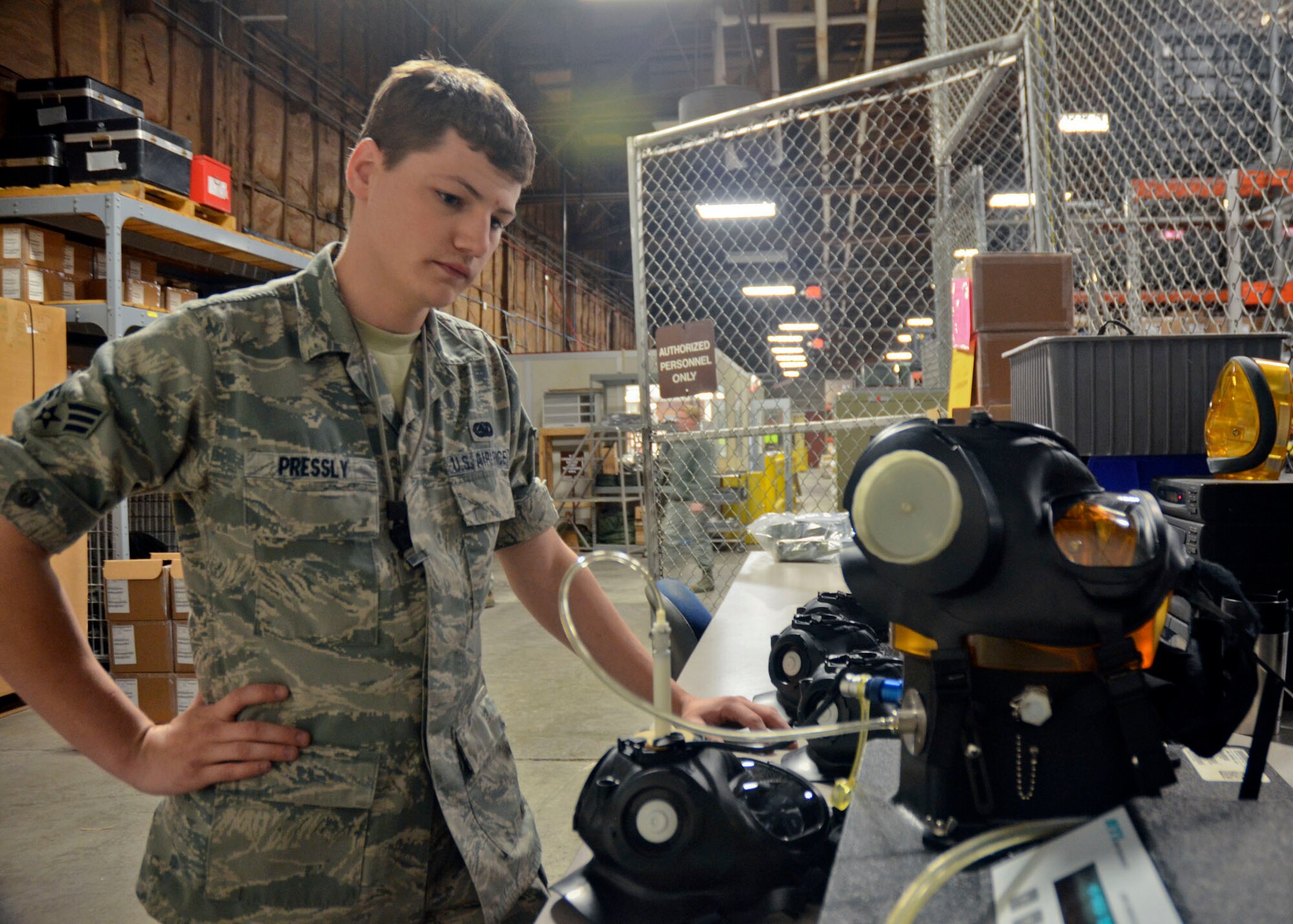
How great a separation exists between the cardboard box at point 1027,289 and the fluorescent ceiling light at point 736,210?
7.30m

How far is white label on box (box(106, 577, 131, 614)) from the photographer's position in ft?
12.6

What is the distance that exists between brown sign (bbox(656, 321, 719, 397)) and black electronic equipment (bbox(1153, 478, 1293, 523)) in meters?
2.39

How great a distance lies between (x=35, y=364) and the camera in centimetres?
391

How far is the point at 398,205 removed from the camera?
1112mm

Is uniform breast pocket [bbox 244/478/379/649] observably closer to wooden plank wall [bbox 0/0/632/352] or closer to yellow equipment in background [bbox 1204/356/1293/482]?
yellow equipment in background [bbox 1204/356/1293/482]

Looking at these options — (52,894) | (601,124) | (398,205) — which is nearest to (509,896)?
(398,205)

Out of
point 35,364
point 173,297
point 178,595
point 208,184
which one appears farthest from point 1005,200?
point 35,364

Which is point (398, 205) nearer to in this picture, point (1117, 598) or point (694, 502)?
point (1117, 598)

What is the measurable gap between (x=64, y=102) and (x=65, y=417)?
458cm

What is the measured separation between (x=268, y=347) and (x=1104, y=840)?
1078 mm

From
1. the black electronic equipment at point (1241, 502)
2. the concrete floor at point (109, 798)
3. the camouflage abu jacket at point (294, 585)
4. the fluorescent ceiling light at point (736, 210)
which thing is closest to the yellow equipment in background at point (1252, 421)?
the black electronic equipment at point (1241, 502)

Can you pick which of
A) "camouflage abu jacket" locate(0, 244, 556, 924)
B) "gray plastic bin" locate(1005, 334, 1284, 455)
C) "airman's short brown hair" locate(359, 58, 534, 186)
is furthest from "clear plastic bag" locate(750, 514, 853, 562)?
"airman's short brown hair" locate(359, 58, 534, 186)

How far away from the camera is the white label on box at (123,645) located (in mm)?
3842

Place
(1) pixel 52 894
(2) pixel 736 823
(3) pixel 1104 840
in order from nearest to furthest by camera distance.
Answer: (3) pixel 1104 840 → (2) pixel 736 823 → (1) pixel 52 894
